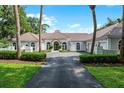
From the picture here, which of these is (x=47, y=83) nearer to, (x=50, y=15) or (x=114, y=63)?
(x=114, y=63)

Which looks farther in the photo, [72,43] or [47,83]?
[72,43]

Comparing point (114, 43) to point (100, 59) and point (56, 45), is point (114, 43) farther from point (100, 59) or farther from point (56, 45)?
point (56, 45)

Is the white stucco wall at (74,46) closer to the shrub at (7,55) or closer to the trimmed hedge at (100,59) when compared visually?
the shrub at (7,55)

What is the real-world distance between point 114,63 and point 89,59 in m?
2.08

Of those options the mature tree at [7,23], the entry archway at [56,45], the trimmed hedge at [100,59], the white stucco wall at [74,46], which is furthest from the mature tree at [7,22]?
the trimmed hedge at [100,59]

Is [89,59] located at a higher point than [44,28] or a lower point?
lower

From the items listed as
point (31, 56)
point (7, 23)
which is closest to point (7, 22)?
point (7, 23)

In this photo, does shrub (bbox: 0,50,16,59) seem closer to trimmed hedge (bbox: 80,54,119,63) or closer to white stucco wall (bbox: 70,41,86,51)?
trimmed hedge (bbox: 80,54,119,63)

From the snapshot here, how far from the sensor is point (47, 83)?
1197 centimetres

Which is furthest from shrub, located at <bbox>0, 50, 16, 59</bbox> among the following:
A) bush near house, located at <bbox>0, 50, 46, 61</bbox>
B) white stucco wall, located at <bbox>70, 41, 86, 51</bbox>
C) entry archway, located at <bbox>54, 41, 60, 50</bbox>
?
white stucco wall, located at <bbox>70, 41, 86, 51</bbox>

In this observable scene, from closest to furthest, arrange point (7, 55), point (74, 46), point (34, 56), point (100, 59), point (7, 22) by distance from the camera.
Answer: point (100, 59) → point (34, 56) → point (7, 55) → point (74, 46) → point (7, 22)

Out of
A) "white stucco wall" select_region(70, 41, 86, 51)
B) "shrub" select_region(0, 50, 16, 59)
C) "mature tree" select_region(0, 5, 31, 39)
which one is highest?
"mature tree" select_region(0, 5, 31, 39)
